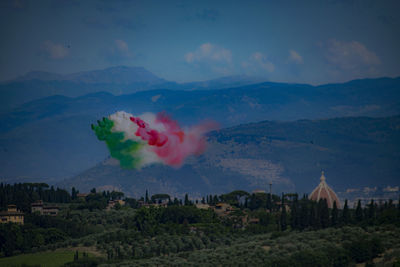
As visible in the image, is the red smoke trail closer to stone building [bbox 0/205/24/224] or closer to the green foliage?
stone building [bbox 0/205/24/224]

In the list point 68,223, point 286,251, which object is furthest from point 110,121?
point 286,251

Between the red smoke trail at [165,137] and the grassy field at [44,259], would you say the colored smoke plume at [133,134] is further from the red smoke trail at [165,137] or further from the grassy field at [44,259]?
the grassy field at [44,259]

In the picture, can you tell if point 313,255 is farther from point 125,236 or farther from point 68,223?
point 68,223

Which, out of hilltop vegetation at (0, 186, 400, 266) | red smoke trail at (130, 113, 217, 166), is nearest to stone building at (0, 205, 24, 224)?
hilltop vegetation at (0, 186, 400, 266)

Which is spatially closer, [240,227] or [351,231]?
[351,231]

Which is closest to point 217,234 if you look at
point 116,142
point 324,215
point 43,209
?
point 324,215

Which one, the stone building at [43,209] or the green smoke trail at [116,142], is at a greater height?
the green smoke trail at [116,142]

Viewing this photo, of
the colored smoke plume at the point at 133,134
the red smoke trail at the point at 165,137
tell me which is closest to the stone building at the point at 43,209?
the colored smoke plume at the point at 133,134
